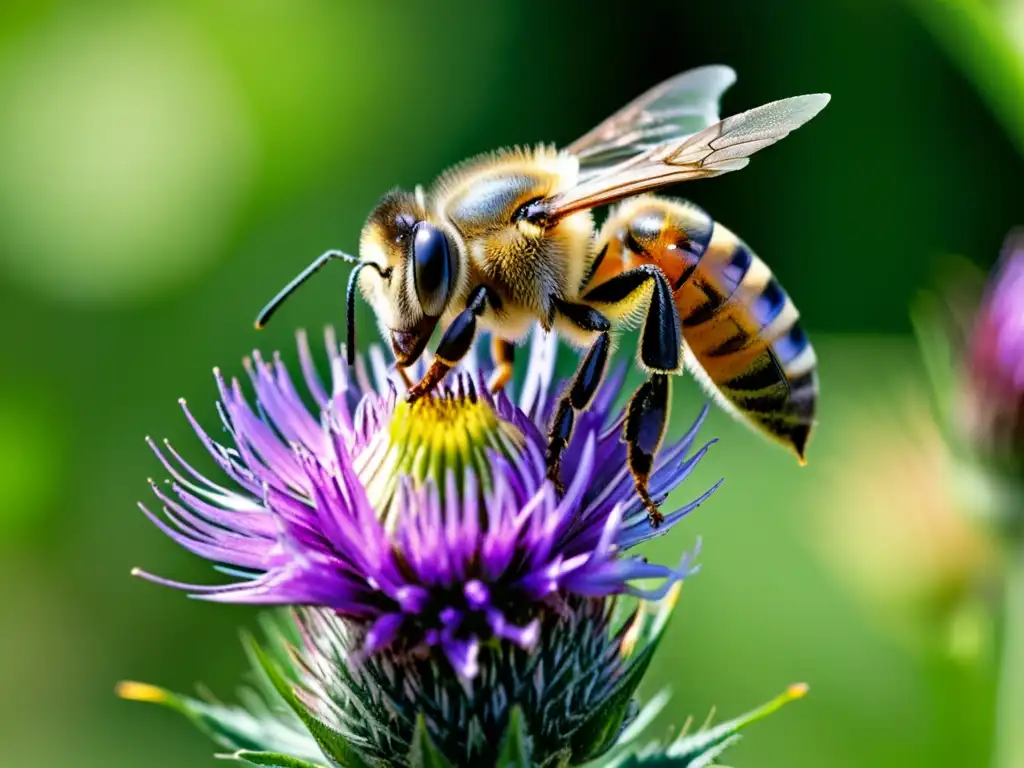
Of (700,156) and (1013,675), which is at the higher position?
(700,156)

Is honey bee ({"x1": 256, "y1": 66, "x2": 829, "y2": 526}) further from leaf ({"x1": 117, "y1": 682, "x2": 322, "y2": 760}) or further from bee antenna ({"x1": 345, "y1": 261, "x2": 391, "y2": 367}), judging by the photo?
leaf ({"x1": 117, "y1": 682, "x2": 322, "y2": 760})

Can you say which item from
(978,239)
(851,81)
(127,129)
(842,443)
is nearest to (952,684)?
(842,443)

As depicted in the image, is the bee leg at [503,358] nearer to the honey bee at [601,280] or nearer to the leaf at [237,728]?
the honey bee at [601,280]

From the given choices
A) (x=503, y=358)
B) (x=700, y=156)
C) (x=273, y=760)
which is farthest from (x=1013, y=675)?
(x=273, y=760)

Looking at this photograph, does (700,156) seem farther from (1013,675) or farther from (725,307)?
(1013,675)

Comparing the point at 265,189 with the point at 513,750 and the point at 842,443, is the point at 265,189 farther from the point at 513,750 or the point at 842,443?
the point at 513,750

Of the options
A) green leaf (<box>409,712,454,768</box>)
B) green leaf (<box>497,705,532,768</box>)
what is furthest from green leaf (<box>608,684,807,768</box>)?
green leaf (<box>409,712,454,768</box>)

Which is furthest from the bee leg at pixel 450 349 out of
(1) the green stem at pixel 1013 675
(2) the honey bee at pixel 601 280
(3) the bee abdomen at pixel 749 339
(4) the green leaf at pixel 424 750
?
(1) the green stem at pixel 1013 675
